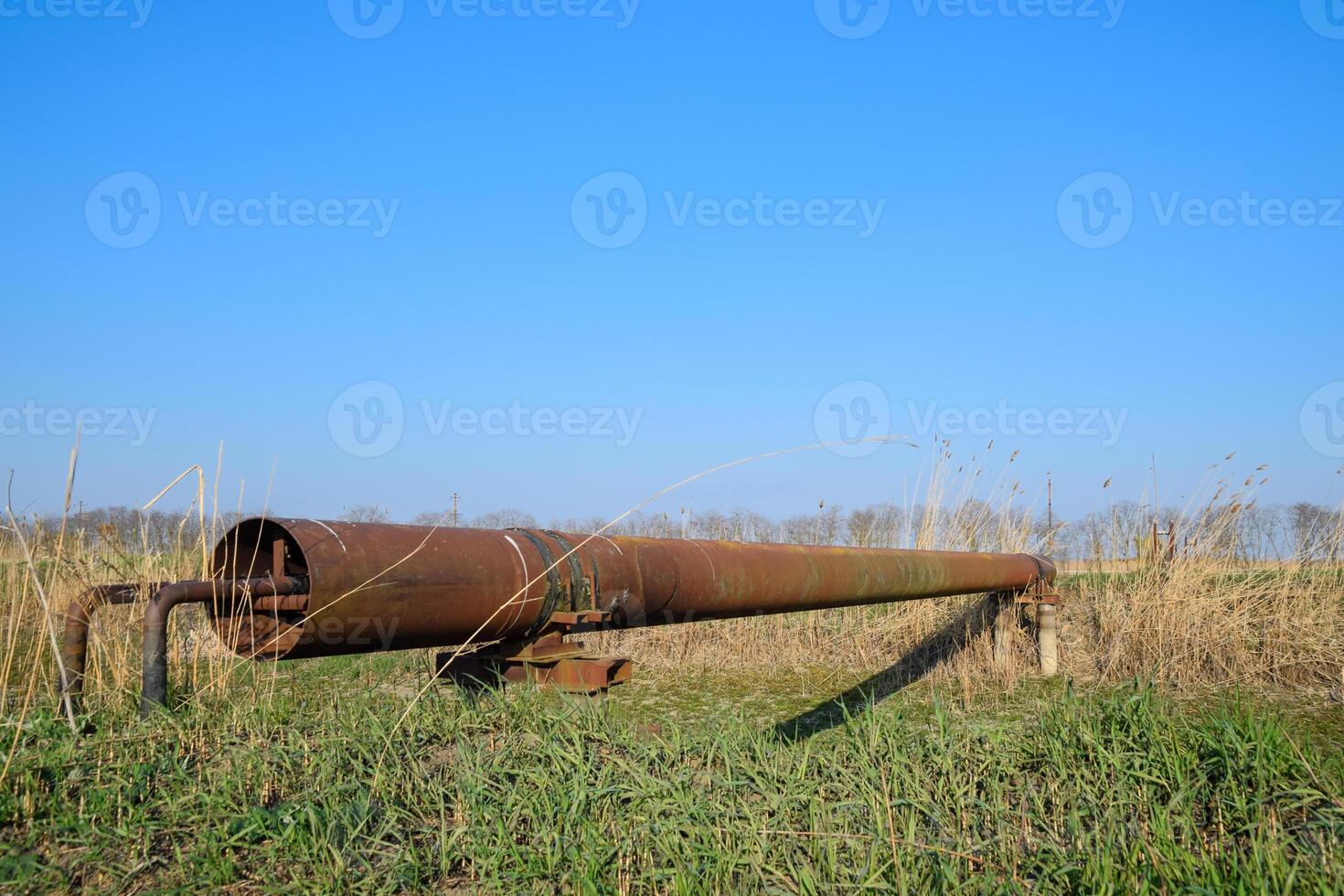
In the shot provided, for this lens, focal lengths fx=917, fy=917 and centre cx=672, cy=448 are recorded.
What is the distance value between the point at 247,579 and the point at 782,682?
485 cm

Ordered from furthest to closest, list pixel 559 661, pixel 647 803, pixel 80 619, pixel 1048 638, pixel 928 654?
pixel 928 654
pixel 1048 638
pixel 559 661
pixel 80 619
pixel 647 803

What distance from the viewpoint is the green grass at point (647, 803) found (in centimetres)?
226

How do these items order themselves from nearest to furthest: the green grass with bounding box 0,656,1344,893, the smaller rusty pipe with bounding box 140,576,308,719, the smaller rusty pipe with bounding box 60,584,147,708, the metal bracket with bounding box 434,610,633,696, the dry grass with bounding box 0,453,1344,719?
the green grass with bounding box 0,656,1344,893 → the smaller rusty pipe with bounding box 140,576,308,719 → the smaller rusty pipe with bounding box 60,584,147,708 → the metal bracket with bounding box 434,610,633,696 → the dry grass with bounding box 0,453,1344,719

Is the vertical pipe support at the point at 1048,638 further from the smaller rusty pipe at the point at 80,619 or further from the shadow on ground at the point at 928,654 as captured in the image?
the smaller rusty pipe at the point at 80,619

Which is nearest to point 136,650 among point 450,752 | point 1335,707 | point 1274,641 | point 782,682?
point 450,752

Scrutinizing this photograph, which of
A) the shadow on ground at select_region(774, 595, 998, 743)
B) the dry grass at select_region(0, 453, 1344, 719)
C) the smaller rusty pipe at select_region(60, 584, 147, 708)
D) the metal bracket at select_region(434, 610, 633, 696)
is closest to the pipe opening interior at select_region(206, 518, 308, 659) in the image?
the smaller rusty pipe at select_region(60, 584, 147, 708)

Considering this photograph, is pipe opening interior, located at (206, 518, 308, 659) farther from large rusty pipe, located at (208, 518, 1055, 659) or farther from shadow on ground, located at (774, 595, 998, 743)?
shadow on ground, located at (774, 595, 998, 743)

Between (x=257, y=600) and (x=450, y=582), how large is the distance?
1.75 feet

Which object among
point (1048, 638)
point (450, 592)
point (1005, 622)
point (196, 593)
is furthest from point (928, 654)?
point (196, 593)

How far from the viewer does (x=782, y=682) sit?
6.65 metres

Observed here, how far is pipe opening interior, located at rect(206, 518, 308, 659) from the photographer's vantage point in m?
2.49

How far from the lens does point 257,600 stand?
8.38 ft

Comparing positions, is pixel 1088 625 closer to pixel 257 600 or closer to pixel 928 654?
pixel 928 654

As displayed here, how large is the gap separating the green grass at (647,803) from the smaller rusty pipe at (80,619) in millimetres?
203
